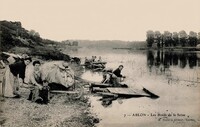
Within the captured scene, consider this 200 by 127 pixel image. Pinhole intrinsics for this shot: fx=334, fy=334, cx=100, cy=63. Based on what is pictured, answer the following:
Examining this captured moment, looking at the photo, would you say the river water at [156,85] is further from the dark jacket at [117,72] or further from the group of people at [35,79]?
the group of people at [35,79]

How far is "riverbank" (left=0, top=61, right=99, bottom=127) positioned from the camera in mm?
4125

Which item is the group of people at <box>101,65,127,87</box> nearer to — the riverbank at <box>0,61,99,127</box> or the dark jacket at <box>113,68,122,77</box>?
the dark jacket at <box>113,68,122,77</box>

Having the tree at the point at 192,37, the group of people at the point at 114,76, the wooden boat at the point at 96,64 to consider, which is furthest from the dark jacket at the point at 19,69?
the tree at the point at 192,37

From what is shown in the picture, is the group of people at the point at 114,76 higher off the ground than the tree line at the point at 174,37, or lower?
lower

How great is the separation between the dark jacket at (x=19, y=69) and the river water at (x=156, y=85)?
649 mm

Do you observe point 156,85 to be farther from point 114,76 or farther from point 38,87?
point 38,87

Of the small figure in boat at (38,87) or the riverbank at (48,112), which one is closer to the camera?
the riverbank at (48,112)

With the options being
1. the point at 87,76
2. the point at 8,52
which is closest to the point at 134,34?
the point at 87,76

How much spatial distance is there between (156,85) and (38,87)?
1.55 meters

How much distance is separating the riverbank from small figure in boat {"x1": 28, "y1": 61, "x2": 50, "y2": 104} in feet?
0.22

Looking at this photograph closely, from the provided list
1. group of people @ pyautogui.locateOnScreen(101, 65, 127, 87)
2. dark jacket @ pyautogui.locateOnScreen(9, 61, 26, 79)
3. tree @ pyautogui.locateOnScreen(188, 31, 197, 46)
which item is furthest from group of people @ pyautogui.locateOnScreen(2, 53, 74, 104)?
tree @ pyautogui.locateOnScreen(188, 31, 197, 46)

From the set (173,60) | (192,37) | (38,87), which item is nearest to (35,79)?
(38,87)

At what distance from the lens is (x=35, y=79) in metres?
4.36

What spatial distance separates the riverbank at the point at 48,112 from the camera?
4.12 meters
